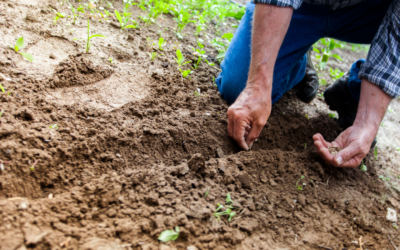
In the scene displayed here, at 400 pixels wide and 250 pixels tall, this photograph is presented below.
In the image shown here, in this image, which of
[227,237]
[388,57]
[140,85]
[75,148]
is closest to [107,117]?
[75,148]

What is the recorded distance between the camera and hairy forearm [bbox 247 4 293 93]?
1.50m

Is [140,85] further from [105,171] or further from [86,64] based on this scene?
[105,171]

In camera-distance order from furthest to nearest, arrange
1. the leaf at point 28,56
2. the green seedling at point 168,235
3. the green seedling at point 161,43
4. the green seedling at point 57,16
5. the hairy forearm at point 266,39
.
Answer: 1. the green seedling at point 161,43
2. the green seedling at point 57,16
3. the leaf at point 28,56
4. the hairy forearm at point 266,39
5. the green seedling at point 168,235

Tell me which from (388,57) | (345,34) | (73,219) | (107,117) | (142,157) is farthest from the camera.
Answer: (345,34)

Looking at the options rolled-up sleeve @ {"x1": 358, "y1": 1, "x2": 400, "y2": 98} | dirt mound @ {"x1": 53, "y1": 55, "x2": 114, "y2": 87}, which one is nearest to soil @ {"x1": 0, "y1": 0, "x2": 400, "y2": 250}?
dirt mound @ {"x1": 53, "y1": 55, "x2": 114, "y2": 87}

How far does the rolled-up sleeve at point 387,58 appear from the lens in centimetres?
171

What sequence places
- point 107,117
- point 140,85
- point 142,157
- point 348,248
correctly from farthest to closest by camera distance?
point 140,85 < point 107,117 < point 142,157 < point 348,248

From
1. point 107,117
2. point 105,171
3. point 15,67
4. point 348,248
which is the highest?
point 15,67

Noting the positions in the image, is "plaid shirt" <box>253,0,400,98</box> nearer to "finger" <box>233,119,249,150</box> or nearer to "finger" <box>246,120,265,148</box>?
"finger" <box>246,120,265,148</box>

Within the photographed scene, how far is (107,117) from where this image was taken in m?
1.51

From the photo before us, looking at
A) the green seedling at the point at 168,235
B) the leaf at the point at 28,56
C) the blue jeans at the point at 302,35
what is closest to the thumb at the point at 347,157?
the blue jeans at the point at 302,35

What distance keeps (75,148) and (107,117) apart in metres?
0.29

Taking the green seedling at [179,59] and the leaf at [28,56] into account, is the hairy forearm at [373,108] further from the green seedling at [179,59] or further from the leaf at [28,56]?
the leaf at [28,56]

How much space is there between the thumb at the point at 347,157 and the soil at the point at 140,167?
10cm
